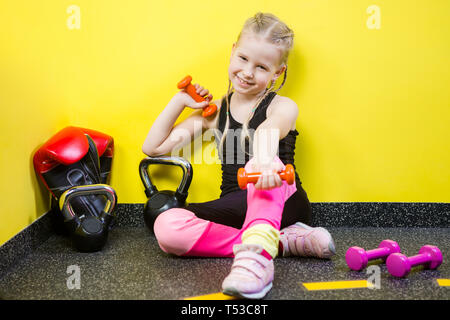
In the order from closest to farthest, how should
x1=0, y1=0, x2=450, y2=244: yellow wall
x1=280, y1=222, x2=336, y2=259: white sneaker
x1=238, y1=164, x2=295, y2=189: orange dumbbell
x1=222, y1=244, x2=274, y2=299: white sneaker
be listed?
x1=222, y1=244, x2=274, y2=299: white sneaker
x1=238, y1=164, x2=295, y2=189: orange dumbbell
x1=280, y1=222, x2=336, y2=259: white sneaker
x1=0, y1=0, x2=450, y2=244: yellow wall

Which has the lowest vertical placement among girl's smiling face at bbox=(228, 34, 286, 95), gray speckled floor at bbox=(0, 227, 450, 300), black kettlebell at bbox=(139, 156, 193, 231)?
gray speckled floor at bbox=(0, 227, 450, 300)

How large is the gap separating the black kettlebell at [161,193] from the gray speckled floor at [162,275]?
0.32ft

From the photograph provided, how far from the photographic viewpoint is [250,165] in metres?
1.18

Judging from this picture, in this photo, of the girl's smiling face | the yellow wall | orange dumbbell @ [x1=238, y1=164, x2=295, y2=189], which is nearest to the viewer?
orange dumbbell @ [x1=238, y1=164, x2=295, y2=189]

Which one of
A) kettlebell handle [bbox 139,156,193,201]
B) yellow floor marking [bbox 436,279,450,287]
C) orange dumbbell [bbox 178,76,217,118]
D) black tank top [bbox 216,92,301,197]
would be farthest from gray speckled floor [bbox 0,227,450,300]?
orange dumbbell [bbox 178,76,217,118]

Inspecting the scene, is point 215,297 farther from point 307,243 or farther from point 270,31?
point 270,31

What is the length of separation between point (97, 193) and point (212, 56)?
0.61 meters

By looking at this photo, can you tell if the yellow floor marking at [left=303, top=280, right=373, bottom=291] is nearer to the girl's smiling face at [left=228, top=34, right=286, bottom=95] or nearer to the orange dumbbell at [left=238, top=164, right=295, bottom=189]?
the orange dumbbell at [left=238, top=164, right=295, bottom=189]

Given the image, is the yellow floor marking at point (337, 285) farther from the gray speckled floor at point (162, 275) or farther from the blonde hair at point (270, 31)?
the blonde hair at point (270, 31)

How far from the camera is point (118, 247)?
1.43 meters

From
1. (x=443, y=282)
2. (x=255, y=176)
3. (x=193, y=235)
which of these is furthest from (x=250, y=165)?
(x=443, y=282)

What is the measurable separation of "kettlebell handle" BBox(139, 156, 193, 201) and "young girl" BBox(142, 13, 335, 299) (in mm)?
30

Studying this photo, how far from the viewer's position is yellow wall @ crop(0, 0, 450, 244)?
1.57m
